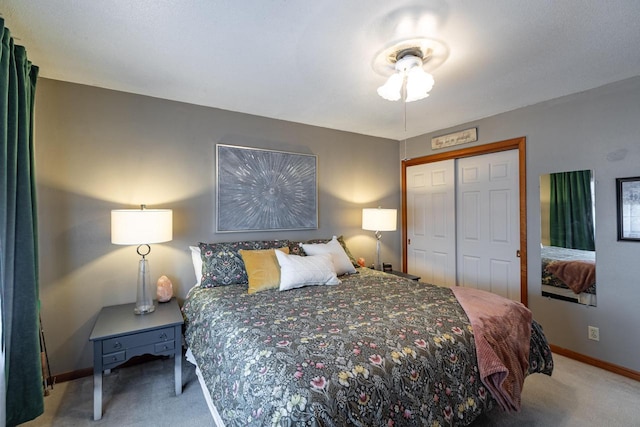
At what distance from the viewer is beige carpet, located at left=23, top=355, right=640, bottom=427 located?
1824 mm

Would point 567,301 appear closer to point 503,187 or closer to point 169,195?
point 503,187

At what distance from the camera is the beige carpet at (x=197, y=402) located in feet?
5.98

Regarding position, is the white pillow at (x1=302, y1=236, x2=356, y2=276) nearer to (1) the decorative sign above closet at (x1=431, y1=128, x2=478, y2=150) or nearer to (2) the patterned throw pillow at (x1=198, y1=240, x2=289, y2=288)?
(2) the patterned throw pillow at (x1=198, y1=240, x2=289, y2=288)

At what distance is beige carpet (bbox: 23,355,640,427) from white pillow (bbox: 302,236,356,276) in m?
1.44

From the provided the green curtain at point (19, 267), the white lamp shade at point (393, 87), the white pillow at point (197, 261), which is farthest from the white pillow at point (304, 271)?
the green curtain at point (19, 267)

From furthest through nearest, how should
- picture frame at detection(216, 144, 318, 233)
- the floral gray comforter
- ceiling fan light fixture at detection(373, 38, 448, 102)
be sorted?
picture frame at detection(216, 144, 318, 233)
ceiling fan light fixture at detection(373, 38, 448, 102)
the floral gray comforter

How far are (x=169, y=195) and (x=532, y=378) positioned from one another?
135 inches

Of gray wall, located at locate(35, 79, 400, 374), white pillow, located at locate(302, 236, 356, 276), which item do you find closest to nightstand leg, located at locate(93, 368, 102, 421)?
gray wall, located at locate(35, 79, 400, 374)

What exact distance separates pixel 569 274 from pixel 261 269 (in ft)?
9.10

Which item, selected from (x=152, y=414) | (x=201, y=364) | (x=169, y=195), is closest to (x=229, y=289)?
(x=201, y=364)

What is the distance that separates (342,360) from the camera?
1216 mm

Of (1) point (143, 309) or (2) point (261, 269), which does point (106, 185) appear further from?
(2) point (261, 269)

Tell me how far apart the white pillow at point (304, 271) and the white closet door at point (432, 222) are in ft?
6.05

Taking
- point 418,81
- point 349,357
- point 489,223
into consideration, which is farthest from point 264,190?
point 489,223
